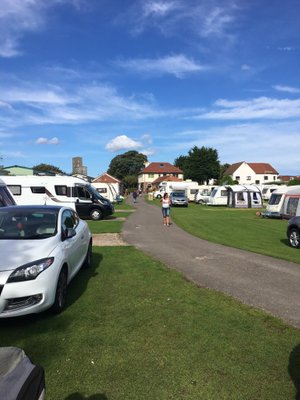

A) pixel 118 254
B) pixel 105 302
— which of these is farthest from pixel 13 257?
pixel 118 254

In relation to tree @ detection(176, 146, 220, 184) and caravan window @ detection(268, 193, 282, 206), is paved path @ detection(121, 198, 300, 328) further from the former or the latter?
tree @ detection(176, 146, 220, 184)

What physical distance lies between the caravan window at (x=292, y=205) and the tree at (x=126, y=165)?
103 metres

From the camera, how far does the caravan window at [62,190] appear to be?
78.3 ft

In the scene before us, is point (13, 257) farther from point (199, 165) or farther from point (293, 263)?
point (199, 165)

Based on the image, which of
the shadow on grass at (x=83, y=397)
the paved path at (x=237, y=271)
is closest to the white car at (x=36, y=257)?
the shadow on grass at (x=83, y=397)

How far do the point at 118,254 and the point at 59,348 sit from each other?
20.5 feet

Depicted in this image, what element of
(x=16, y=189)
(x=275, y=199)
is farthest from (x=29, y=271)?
(x=275, y=199)

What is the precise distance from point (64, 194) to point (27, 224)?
17.7 metres

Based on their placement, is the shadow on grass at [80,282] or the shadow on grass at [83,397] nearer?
the shadow on grass at [83,397]

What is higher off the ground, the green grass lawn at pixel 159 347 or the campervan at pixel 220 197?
the campervan at pixel 220 197

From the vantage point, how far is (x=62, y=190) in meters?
24.0

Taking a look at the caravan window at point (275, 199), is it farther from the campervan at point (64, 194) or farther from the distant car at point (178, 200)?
the distant car at point (178, 200)

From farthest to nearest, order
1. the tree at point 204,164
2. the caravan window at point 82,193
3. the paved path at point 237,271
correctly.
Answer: the tree at point 204,164
the caravan window at point 82,193
the paved path at point 237,271

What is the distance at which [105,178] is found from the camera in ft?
259
